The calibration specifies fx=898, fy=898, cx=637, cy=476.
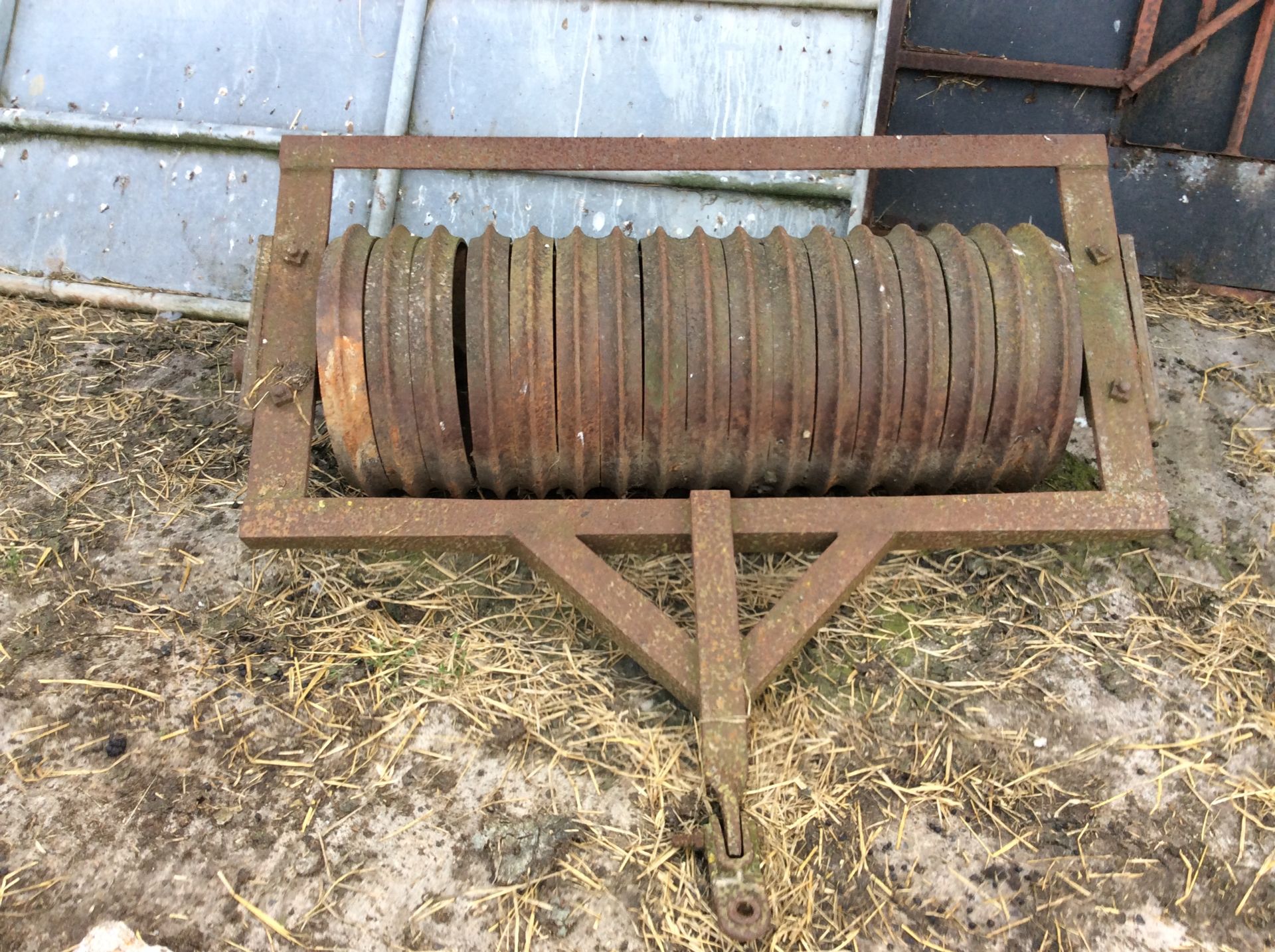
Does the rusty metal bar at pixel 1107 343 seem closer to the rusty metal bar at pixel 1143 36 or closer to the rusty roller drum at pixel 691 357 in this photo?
the rusty roller drum at pixel 691 357

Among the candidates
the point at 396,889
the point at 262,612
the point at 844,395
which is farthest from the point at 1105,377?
the point at 262,612

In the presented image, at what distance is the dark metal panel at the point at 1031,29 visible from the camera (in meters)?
3.90

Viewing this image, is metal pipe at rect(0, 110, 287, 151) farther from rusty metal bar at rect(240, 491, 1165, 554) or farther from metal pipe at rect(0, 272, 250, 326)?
rusty metal bar at rect(240, 491, 1165, 554)

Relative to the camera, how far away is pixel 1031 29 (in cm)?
393

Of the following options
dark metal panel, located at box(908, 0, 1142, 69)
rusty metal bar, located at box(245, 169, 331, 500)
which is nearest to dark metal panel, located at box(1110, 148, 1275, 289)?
dark metal panel, located at box(908, 0, 1142, 69)

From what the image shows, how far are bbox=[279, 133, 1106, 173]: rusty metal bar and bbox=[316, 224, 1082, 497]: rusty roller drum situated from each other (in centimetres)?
27

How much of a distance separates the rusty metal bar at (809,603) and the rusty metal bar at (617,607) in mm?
162

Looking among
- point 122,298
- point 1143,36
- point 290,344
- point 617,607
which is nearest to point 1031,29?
point 1143,36

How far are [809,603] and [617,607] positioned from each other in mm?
494

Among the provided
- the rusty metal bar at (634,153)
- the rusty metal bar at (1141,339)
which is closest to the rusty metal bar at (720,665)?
the rusty metal bar at (634,153)

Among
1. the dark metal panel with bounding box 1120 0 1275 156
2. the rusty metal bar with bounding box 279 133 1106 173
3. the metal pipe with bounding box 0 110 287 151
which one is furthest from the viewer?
the dark metal panel with bounding box 1120 0 1275 156

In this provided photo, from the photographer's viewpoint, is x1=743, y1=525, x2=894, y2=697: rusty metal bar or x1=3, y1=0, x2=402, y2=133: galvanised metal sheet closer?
x1=743, y1=525, x2=894, y2=697: rusty metal bar

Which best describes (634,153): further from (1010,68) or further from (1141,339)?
(1010,68)

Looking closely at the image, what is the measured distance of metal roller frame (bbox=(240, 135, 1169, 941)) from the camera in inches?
89.0
